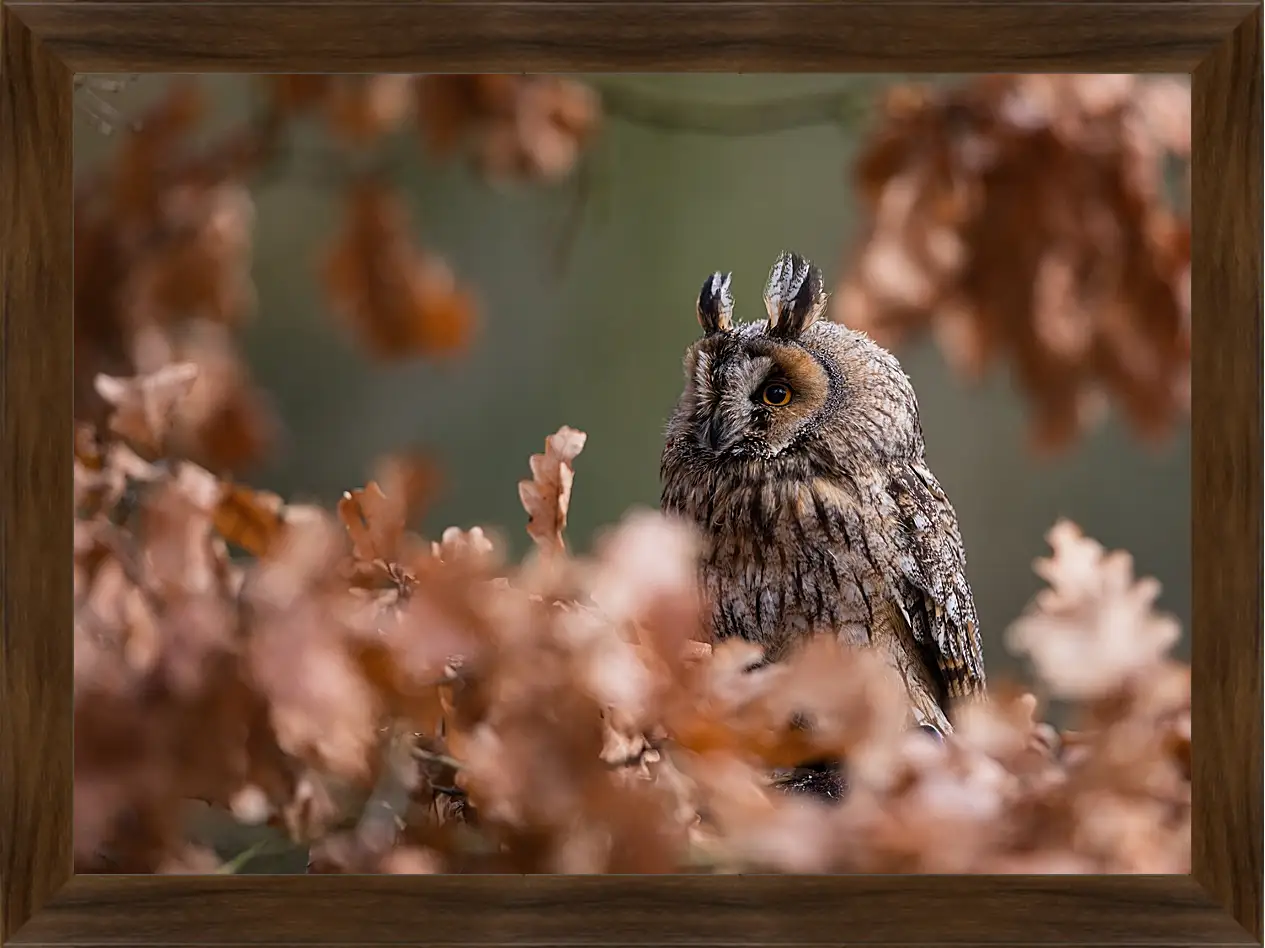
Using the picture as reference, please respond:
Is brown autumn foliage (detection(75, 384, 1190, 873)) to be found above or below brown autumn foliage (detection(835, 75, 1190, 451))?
below

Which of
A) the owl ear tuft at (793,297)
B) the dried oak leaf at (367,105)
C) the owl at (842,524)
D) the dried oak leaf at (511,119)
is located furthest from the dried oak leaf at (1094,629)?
the dried oak leaf at (367,105)

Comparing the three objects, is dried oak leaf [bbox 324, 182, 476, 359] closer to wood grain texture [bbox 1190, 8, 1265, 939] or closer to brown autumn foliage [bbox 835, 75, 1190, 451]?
brown autumn foliage [bbox 835, 75, 1190, 451]

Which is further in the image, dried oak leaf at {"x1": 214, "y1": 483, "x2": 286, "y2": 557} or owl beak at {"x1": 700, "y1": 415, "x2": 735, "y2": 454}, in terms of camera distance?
owl beak at {"x1": 700, "y1": 415, "x2": 735, "y2": 454}

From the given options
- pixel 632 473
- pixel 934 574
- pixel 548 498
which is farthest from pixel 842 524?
pixel 548 498

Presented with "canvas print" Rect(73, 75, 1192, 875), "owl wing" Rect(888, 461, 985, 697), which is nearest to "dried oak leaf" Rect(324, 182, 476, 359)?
"canvas print" Rect(73, 75, 1192, 875)

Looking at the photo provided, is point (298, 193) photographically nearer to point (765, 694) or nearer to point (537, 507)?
point (537, 507)

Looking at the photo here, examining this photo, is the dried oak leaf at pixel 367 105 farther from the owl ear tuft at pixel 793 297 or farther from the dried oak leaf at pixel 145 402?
the owl ear tuft at pixel 793 297
